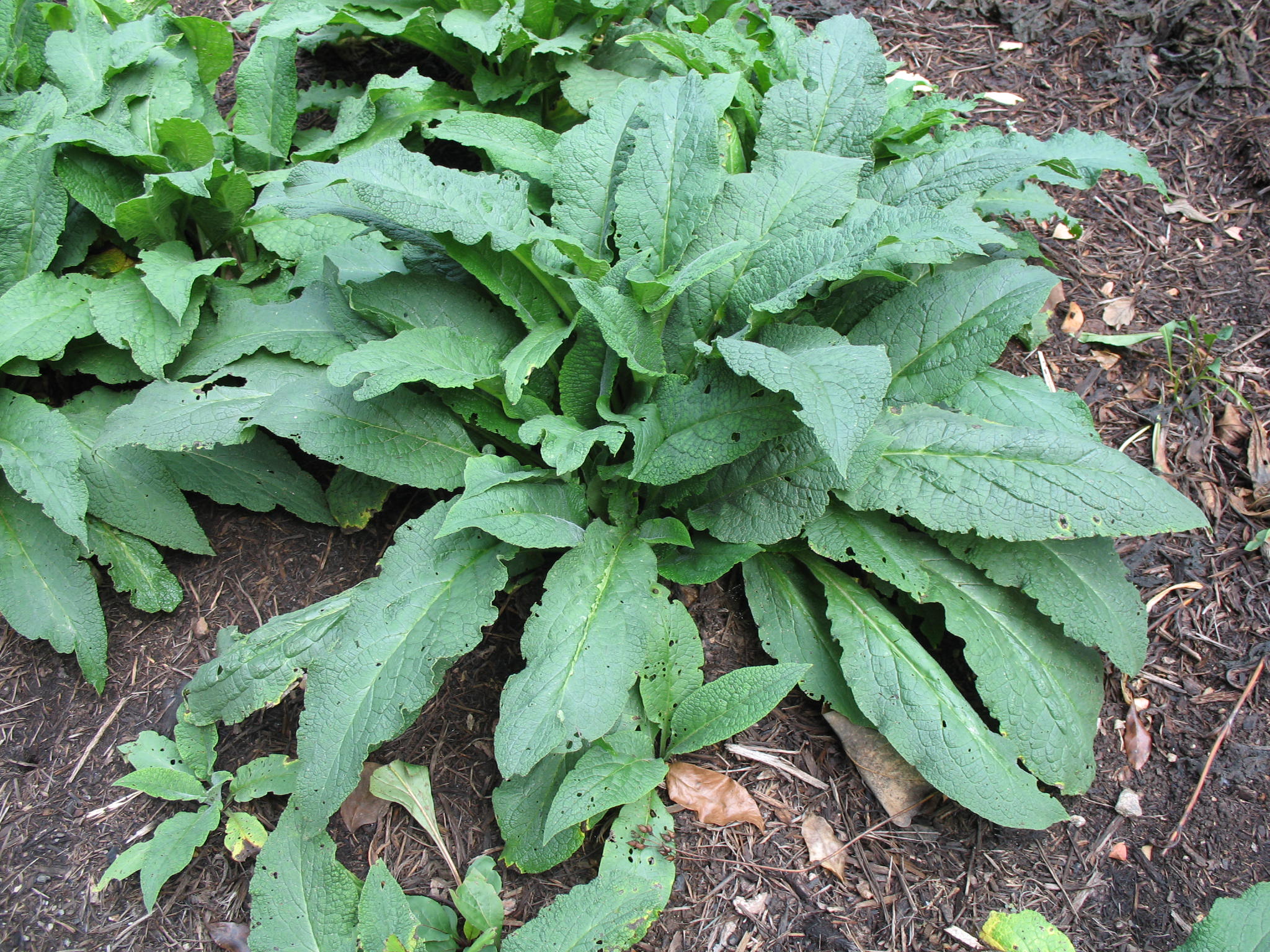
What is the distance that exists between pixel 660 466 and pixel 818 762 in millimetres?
1046

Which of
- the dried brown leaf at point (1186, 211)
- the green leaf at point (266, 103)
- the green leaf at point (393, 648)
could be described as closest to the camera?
the green leaf at point (393, 648)

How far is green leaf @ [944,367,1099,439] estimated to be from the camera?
9.38 feet

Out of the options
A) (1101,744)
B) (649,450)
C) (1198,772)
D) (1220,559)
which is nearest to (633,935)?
(649,450)

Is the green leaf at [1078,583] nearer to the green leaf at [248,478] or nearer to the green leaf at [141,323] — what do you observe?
A: the green leaf at [248,478]

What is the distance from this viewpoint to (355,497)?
292 centimetres

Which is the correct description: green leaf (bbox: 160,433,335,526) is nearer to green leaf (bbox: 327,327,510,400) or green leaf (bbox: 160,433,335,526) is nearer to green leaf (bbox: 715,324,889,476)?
green leaf (bbox: 327,327,510,400)

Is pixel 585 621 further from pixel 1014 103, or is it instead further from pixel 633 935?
pixel 1014 103

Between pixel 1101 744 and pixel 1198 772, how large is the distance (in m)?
0.29

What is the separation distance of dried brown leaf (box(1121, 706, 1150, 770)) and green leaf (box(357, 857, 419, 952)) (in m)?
2.23

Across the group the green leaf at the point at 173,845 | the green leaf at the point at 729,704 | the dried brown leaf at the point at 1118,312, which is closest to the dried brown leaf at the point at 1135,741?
the green leaf at the point at 729,704

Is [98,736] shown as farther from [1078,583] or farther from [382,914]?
[1078,583]

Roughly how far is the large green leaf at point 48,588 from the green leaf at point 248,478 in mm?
415

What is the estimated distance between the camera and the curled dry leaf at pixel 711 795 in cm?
249

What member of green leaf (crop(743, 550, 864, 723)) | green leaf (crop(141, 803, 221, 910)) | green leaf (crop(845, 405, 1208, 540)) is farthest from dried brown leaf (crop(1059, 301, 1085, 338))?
green leaf (crop(141, 803, 221, 910))
